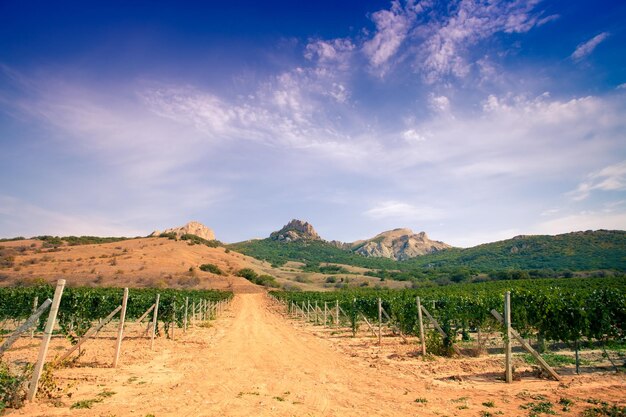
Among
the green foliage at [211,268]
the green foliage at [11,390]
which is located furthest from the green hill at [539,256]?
the green foliage at [11,390]

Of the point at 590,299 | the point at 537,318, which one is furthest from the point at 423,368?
the point at 590,299

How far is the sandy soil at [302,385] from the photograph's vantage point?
27.2 feet

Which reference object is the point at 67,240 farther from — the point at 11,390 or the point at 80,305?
the point at 11,390

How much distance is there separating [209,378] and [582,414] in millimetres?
10257

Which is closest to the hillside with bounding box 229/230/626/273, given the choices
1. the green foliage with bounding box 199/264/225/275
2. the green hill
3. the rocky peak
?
the green hill

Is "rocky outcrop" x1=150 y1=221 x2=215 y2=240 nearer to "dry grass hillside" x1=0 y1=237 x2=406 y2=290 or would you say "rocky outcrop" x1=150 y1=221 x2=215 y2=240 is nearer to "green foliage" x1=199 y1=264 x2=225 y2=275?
"dry grass hillside" x1=0 y1=237 x2=406 y2=290

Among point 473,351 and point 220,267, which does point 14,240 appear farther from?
point 473,351

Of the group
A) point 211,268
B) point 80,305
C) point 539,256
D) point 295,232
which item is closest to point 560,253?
point 539,256

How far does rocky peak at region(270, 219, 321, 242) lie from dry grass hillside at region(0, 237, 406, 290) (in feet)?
243

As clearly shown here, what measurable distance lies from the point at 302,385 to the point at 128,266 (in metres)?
64.7

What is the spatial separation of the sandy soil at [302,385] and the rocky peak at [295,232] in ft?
506

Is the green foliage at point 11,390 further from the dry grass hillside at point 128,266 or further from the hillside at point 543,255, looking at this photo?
the hillside at point 543,255

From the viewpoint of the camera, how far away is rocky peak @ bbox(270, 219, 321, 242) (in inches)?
6791

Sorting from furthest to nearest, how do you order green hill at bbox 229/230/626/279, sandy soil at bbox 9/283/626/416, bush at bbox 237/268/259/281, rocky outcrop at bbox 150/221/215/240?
rocky outcrop at bbox 150/221/215/240, bush at bbox 237/268/259/281, green hill at bbox 229/230/626/279, sandy soil at bbox 9/283/626/416
